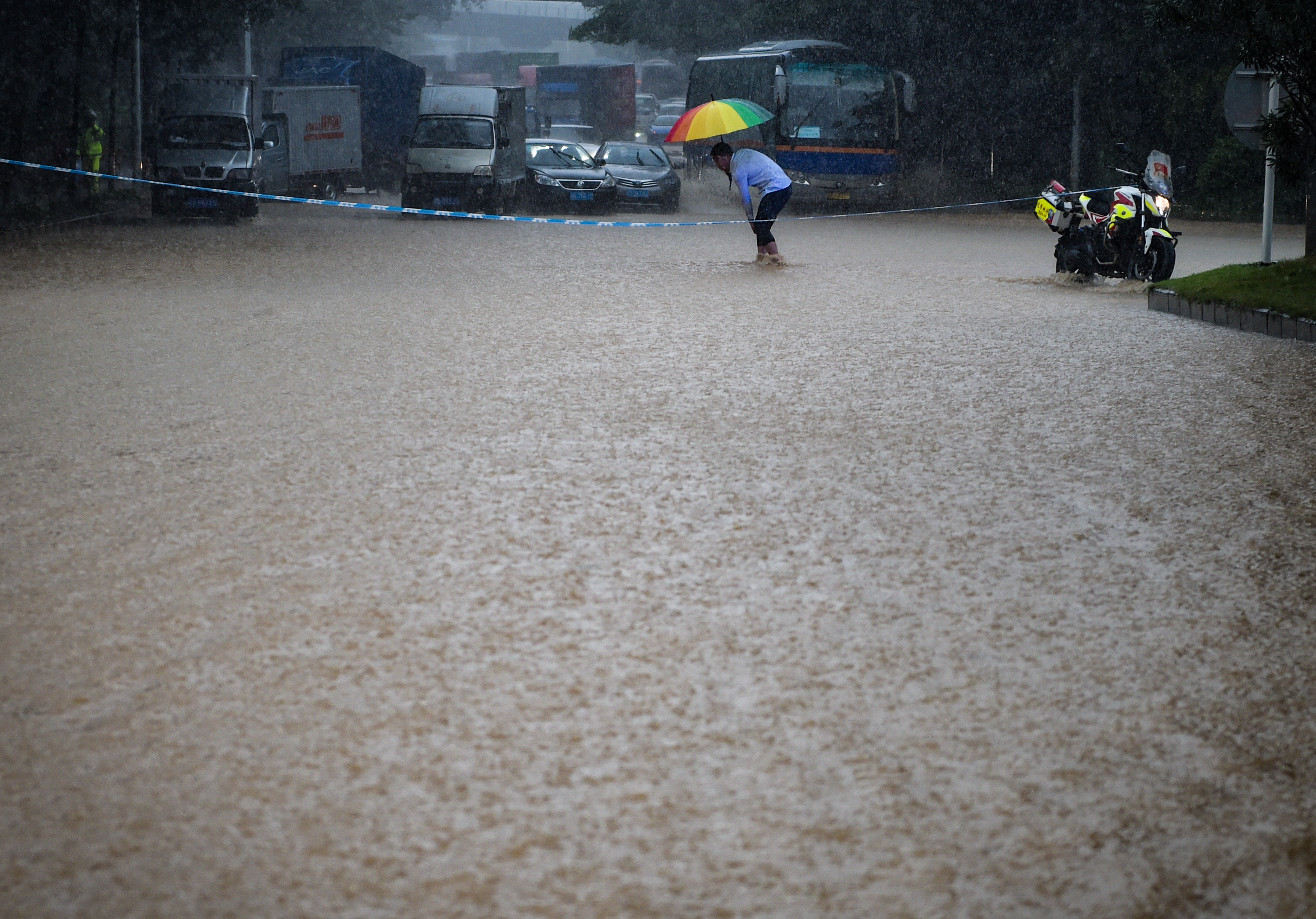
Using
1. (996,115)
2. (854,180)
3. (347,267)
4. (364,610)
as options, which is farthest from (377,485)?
(996,115)

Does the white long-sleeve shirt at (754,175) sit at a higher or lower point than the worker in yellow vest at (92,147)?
lower

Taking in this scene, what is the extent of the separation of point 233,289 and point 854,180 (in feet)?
60.8

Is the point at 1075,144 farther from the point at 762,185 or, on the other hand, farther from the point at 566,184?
the point at 762,185

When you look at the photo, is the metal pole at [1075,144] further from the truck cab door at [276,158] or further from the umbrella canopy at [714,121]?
the truck cab door at [276,158]

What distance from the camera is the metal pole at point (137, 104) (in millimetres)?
34375

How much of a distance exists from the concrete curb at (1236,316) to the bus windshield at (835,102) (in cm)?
1765

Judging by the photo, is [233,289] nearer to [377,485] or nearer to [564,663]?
[377,485]

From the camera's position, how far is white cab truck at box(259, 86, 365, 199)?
32.3m

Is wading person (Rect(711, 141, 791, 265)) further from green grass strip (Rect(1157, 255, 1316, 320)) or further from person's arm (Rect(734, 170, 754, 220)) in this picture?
green grass strip (Rect(1157, 255, 1316, 320))

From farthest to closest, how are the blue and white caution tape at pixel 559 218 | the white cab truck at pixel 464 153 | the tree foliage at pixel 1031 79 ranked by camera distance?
the tree foliage at pixel 1031 79 < the white cab truck at pixel 464 153 < the blue and white caution tape at pixel 559 218

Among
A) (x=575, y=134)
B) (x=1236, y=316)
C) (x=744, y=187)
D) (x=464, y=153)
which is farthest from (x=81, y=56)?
(x=575, y=134)

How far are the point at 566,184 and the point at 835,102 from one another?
243 inches

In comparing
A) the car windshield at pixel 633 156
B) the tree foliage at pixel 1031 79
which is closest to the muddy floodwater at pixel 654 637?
the car windshield at pixel 633 156

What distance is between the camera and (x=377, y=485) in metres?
6.42
